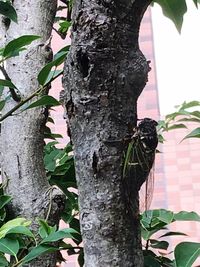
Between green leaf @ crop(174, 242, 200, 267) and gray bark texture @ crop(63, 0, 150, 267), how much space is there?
8cm

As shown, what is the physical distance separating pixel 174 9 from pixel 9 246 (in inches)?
9.9

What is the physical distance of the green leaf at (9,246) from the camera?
0.40 metres

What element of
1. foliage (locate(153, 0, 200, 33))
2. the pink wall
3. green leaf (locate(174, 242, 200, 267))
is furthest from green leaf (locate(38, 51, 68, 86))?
the pink wall

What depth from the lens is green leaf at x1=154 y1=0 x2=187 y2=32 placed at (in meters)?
0.43

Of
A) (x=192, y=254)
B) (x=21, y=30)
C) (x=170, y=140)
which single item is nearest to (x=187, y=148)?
(x=170, y=140)

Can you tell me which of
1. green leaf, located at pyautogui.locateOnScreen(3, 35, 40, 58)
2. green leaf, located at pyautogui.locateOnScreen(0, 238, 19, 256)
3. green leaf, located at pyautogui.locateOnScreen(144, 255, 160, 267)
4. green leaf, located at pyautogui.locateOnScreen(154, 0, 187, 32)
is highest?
green leaf, located at pyautogui.locateOnScreen(154, 0, 187, 32)

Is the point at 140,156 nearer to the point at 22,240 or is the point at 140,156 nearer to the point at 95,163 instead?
the point at 95,163

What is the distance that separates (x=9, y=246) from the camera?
0.41 meters

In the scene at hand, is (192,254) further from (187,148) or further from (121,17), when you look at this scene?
(187,148)

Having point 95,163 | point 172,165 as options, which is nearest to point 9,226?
point 95,163

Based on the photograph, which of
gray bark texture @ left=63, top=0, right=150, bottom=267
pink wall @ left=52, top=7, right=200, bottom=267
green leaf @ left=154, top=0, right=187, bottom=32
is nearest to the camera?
gray bark texture @ left=63, top=0, right=150, bottom=267

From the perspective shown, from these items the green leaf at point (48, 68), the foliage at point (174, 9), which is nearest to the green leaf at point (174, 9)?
the foliage at point (174, 9)

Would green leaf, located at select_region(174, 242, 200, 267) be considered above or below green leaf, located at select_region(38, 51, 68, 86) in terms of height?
below

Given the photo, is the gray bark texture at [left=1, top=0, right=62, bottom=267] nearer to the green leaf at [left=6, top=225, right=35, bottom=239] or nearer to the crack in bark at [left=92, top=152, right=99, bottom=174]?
the green leaf at [left=6, top=225, right=35, bottom=239]
